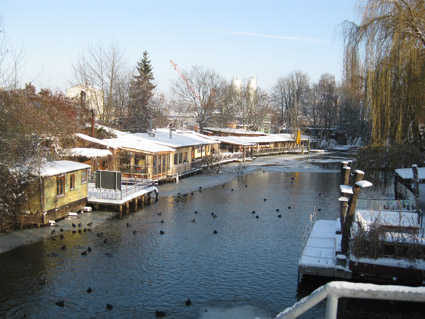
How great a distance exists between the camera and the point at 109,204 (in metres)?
28.2

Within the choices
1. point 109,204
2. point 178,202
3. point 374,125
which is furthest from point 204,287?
point 178,202

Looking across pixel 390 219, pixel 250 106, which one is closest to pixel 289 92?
pixel 250 106

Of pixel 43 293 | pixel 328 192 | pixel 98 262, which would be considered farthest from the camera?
pixel 328 192

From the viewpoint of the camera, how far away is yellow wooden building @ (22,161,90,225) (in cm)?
2277

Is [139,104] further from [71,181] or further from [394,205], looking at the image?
[394,205]

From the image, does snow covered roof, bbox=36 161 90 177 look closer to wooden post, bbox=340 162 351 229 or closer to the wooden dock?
the wooden dock

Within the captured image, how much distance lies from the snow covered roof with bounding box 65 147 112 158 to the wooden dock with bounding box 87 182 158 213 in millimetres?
2397

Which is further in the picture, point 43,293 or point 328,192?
point 328,192

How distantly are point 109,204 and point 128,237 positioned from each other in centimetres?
671

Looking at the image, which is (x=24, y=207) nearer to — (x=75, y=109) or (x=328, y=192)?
(x=75, y=109)

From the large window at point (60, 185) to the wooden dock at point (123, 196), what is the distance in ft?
10.6

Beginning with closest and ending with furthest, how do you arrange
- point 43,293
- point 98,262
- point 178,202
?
1. point 43,293
2. point 98,262
3. point 178,202

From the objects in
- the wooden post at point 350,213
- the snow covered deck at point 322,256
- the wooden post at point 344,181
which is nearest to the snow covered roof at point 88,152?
the snow covered deck at point 322,256

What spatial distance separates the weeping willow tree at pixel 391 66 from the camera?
18.7 meters
